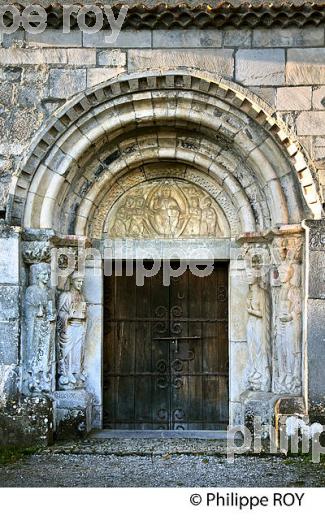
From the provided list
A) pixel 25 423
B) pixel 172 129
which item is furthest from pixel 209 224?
pixel 25 423

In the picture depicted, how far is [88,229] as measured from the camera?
27.9 feet

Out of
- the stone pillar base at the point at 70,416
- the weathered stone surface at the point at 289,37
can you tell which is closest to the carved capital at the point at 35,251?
the stone pillar base at the point at 70,416

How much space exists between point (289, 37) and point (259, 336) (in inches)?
116

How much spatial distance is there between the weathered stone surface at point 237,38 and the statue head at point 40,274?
2.78 m

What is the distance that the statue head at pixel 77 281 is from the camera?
8.26m

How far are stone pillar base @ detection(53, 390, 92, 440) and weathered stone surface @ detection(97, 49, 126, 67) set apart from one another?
3.27 metres

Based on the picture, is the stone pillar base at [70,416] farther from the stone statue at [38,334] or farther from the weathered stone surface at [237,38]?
the weathered stone surface at [237,38]

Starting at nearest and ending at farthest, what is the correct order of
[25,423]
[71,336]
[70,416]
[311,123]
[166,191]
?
→ [25,423] < [311,123] < [70,416] < [71,336] < [166,191]

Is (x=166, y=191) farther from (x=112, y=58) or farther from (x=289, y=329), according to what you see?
(x=289, y=329)

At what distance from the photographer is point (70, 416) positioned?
26.1 ft

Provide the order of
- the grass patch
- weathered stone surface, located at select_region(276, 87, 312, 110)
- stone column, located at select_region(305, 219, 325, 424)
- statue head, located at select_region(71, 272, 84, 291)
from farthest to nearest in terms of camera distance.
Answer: statue head, located at select_region(71, 272, 84, 291), weathered stone surface, located at select_region(276, 87, 312, 110), stone column, located at select_region(305, 219, 325, 424), the grass patch

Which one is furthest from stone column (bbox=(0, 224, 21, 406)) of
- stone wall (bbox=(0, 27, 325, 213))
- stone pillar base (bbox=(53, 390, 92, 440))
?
stone pillar base (bbox=(53, 390, 92, 440))

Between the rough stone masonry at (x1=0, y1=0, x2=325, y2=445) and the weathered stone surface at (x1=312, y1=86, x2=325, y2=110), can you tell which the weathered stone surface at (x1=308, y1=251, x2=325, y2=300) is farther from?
the weathered stone surface at (x1=312, y1=86, x2=325, y2=110)

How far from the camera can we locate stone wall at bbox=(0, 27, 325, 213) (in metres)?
7.76
